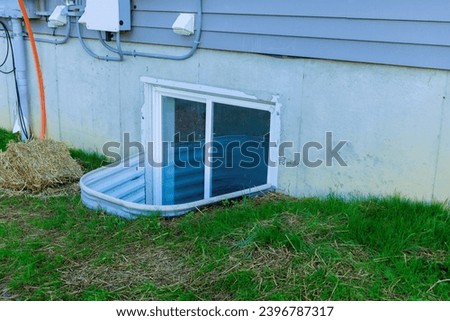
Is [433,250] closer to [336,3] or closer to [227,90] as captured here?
[336,3]

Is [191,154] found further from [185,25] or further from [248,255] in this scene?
[248,255]

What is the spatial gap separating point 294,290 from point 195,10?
286 cm

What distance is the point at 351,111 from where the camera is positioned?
405 cm

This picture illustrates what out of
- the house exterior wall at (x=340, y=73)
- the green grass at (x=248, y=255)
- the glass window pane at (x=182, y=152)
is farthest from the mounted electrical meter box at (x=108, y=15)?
the green grass at (x=248, y=255)

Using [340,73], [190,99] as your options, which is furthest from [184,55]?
[340,73]

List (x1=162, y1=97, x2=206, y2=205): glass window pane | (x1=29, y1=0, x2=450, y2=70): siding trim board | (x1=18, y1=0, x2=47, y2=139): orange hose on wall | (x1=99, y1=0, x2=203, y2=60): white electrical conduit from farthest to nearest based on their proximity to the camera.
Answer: (x1=18, y1=0, x2=47, y2=139): orange hose on wall < (x1=162, y1=97, x2=206, y2=205): glass window pane < (x1=99, y1=0, x2=203, y2=60): white electrical conduit < (x1=29, y1=0, x2=450, y2=70): siding trim board

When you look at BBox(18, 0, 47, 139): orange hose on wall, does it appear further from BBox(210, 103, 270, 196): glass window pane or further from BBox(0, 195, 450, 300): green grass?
BBox(0, 195, 450, 300): green grass

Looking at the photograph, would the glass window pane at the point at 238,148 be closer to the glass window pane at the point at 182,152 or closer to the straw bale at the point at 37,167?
the glass window pane at the point at 182,152

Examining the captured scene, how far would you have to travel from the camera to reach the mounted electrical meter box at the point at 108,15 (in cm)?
531

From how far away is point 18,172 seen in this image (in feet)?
17.8

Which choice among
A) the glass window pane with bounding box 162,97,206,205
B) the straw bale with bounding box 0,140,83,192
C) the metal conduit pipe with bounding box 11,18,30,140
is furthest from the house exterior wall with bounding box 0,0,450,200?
the metal conduit pipe with bounding box 11,18,30,140

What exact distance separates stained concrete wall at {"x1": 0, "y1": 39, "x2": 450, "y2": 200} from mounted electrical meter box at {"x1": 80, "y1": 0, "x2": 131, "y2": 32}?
392 mm

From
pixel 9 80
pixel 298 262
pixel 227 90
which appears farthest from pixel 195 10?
pixel 9 80

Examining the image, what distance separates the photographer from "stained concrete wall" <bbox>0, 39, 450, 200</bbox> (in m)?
3.71
